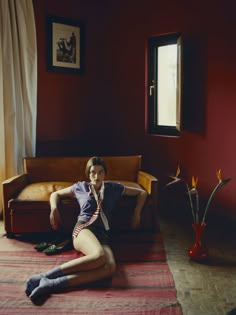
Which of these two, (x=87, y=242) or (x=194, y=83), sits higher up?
(x=194, y=83)

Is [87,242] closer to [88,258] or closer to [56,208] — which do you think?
[88,258]

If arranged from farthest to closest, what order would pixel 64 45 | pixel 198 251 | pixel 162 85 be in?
pixel 64 45 < pixel 162 85 < pixel 198 251

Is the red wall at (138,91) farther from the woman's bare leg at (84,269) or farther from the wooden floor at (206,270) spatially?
the woman's bare leg at (84,269)

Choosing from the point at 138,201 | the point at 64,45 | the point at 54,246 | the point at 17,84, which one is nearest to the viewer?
the point at 54,246

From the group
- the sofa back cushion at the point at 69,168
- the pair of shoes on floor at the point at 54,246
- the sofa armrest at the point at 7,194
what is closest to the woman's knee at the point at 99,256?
the pair of shoes on floor at the point at 54,246

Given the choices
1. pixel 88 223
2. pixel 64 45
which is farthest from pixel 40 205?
pixel 64 45

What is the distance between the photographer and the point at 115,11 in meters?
4.43

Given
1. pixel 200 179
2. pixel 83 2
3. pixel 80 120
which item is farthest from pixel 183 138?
pixel 83 2

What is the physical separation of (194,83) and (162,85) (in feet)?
1.60

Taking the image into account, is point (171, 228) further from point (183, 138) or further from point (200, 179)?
point (183, 138)

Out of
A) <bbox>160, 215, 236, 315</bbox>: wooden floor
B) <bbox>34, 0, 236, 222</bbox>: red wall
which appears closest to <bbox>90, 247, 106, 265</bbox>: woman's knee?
<bbox>160, 215, 236, 315</bbox>: wooden floor

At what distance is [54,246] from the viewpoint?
118 inches

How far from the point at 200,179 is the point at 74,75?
1.88 m

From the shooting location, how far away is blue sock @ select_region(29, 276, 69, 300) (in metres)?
2.24
